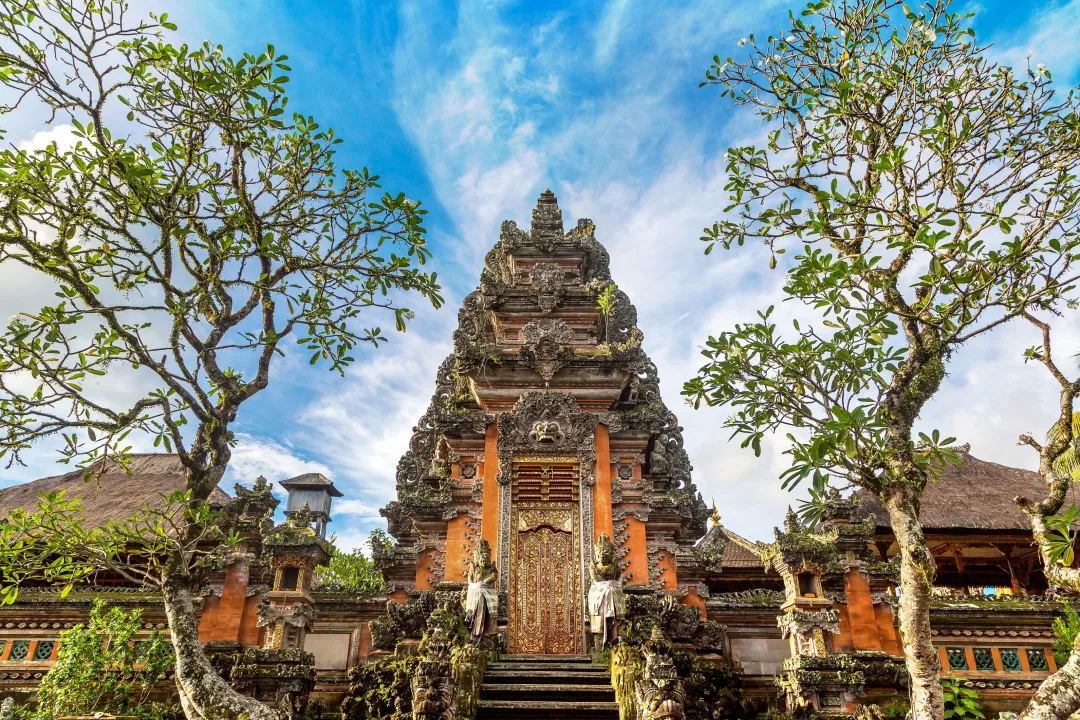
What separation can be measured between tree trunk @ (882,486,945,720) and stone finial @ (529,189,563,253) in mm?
10289

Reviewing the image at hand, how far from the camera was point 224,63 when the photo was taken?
6.95 m

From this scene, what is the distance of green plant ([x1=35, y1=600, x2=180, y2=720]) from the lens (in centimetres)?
912

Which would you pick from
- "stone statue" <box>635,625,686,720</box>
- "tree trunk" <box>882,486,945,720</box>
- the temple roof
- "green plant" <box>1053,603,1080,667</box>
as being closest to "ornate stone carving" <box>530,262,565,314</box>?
"stone statue" <box>635,625,686,720</box>

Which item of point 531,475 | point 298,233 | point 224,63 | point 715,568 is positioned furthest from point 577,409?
point 224,63

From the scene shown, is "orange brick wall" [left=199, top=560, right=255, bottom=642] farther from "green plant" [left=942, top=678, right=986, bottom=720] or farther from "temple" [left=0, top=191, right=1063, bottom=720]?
"green plant" [left=942, top=678, right=986, bottom=720]

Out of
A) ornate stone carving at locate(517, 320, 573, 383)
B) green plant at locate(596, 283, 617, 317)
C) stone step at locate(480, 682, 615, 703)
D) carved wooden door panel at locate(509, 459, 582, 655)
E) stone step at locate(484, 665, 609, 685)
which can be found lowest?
stone step at locate(480, 682, 615, 703)

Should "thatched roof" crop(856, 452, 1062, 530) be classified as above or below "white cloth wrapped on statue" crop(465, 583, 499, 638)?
above

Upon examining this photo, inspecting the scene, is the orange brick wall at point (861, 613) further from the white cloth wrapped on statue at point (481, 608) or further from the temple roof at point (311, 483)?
the temple roof at point (311, 483)

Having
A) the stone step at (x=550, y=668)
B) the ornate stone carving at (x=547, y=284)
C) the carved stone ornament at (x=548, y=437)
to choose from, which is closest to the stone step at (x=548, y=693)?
the stone step at (x=550, y=668)

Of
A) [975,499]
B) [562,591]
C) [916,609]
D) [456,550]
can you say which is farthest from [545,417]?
[975,499]

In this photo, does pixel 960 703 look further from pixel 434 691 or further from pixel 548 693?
pixel 434 691

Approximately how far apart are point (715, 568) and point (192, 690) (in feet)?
26.3

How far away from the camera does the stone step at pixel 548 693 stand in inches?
320

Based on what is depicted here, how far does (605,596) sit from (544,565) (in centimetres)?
211
